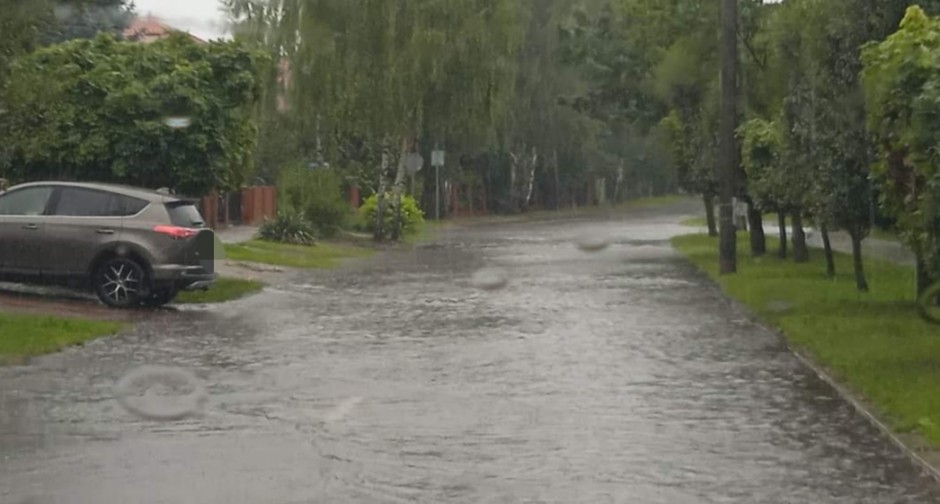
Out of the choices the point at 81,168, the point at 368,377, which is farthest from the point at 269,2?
the point at 368,377

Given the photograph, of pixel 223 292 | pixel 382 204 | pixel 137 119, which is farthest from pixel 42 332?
pixel 382 204

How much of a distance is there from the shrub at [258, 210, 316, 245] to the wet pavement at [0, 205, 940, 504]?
18301 mm

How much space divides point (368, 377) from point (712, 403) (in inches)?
135

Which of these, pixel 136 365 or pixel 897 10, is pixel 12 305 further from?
pixel 897 10

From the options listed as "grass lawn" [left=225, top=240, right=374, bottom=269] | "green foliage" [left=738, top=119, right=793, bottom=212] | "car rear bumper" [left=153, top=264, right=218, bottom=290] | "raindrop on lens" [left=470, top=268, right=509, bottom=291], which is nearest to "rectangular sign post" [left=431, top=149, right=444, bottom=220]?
Answer: "grass lawn" [left=225, top=240, right=374, bottom=269]

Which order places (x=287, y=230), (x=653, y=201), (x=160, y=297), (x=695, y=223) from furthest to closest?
(x=653, y=201)
(x=695, y=223)
(x=287, y=230)
(x=160, y=297)

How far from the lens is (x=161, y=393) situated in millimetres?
14070

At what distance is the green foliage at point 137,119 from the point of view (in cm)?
2534

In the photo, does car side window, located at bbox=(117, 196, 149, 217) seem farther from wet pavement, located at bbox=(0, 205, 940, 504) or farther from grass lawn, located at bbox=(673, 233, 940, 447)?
grass lawn, located at bbox=(673, 233, 940, 447)

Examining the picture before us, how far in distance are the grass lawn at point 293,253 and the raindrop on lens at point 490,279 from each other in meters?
4.19

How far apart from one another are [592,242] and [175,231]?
86.7ft

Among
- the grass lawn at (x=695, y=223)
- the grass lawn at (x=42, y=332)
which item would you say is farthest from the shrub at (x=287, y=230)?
the grass lawn at (x=695, y=223)

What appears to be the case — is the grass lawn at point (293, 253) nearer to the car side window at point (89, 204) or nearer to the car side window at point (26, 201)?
the car side window at point (26, 201)

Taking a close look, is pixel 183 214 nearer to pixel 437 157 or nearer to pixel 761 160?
pixel 761 160
